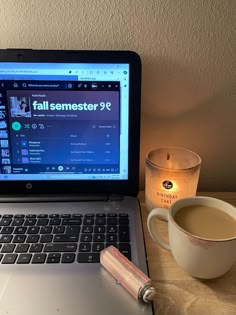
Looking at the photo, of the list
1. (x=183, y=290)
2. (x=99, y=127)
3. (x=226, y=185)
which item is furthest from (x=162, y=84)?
(x=183, y=290)

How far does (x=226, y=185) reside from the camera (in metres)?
0.75

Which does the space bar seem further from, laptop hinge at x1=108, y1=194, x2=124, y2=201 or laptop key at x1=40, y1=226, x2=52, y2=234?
laptop hinge at x1=108, y1=194, x2=124, y2=201

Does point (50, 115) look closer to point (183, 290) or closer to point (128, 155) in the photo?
point (128, 155)

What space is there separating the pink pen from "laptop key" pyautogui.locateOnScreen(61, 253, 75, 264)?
0.14 ft

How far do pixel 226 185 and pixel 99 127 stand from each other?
1.03ft

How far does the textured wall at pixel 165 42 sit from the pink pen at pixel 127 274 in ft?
0.94

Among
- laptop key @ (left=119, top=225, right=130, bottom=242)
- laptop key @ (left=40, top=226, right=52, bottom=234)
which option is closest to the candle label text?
laptop key @ (left=119, top=225, right=130, bottom=242)

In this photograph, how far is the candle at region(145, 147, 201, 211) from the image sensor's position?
0.61 m

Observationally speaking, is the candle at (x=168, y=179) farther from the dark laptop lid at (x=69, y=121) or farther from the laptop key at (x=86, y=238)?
the laptop key at (x=86, y=238)

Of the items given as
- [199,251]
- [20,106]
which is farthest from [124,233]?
[20,106]

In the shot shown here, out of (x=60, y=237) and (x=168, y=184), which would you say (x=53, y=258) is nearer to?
(x=60, y=237)

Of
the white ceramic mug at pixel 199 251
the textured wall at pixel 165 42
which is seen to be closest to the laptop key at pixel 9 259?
the white ceramic mug at pixel 199 251

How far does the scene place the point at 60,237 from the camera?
0.55 m

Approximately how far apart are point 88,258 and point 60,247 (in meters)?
0.05
